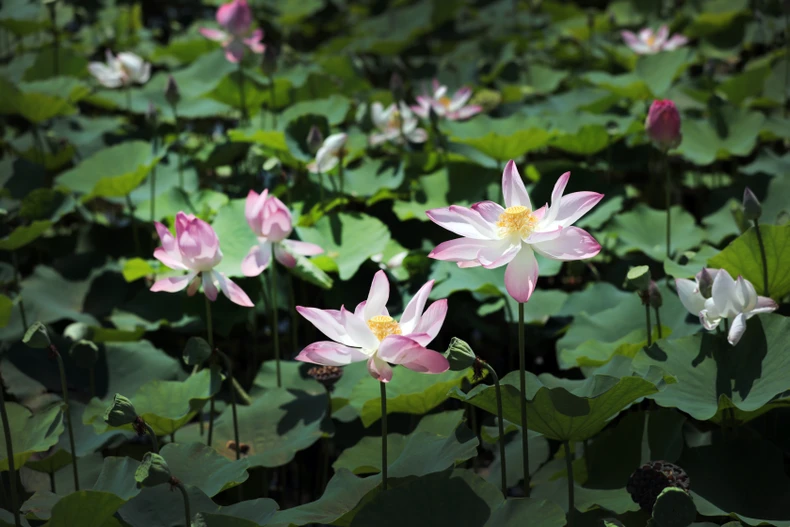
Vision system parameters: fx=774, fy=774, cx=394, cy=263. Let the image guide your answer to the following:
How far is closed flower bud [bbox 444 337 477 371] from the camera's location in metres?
1.04

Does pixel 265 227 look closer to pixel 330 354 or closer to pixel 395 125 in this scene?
pixel 330 354

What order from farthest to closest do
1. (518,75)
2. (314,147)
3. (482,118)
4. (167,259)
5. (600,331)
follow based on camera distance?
(518,75)
(482,118)
(314,147)
(600,331)
(167,259)

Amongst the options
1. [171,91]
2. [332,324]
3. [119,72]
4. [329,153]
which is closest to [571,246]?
[332,324]

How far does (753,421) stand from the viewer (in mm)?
1432

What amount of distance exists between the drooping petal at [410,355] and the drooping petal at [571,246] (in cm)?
20

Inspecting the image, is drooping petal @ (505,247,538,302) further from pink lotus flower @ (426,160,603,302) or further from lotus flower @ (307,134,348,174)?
lotus flower @ (307,134,348,174)

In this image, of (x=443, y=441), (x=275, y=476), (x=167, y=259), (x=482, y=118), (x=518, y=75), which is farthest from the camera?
(x=518, y=75)

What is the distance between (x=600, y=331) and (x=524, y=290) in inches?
27.2

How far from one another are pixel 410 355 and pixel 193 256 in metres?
0.53

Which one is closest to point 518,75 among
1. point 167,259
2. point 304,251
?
point 304,251

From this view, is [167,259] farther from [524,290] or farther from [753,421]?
[753,421]

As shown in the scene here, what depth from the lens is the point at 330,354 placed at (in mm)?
1021

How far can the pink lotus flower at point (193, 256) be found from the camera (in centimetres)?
133

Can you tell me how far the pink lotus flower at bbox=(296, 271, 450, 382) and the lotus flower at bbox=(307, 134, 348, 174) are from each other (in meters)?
0.93
